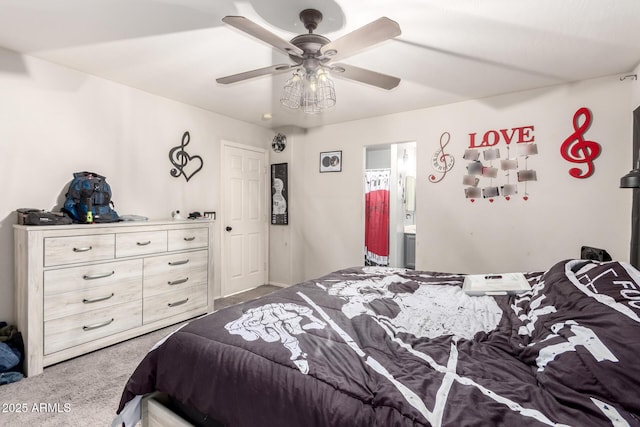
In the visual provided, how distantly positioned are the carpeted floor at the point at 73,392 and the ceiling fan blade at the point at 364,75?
97.0 inches

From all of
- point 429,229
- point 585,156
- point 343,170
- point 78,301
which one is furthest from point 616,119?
point 78,301

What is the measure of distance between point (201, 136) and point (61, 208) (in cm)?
165

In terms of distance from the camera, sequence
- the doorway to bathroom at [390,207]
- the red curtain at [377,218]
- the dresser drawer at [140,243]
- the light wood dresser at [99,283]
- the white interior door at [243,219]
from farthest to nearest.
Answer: the red curtain at [377,218] → the doorway to bathroom at [390,207] → the white interior door at [243,219] → the dresser drawer at [140,243] → the light wood dresser at [99,283]

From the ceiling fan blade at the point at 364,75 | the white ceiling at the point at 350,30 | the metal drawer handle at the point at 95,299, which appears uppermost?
the white ceiling at the point at 350,30

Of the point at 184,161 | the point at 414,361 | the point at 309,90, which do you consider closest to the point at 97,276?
the point at 184,161

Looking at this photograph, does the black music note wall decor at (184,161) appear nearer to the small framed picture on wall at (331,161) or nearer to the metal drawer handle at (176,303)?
the metal drawer handle at (176,303)

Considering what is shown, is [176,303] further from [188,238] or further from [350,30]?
[350,30]

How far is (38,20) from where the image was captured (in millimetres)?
2049

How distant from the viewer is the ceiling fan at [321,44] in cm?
153

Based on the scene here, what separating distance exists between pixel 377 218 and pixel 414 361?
14.6 ft

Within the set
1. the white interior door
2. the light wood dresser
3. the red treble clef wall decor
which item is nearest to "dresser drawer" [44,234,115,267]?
the light wood dresser

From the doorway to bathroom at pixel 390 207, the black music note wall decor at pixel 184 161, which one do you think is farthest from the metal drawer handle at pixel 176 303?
the doorway to bathroom at pixel 390 207

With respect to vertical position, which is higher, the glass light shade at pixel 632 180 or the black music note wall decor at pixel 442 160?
the black music note wall decor at pixel 442 160

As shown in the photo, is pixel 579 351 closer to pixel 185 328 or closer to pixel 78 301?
pixel 185 328
